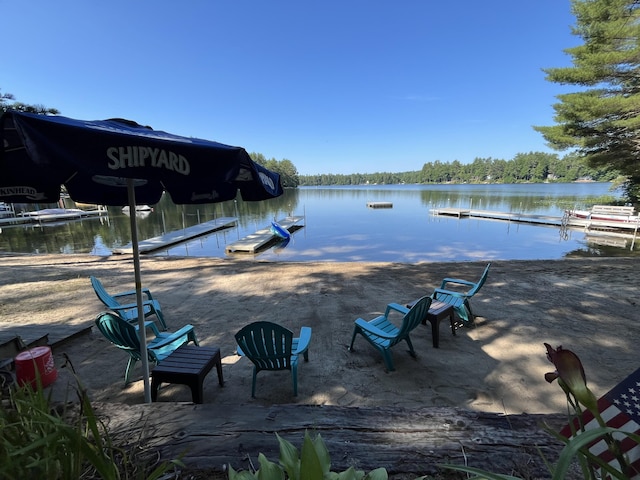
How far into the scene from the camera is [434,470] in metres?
1.06

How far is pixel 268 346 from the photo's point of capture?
8.73ft

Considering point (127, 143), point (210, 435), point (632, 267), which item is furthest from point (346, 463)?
point (632, 267)

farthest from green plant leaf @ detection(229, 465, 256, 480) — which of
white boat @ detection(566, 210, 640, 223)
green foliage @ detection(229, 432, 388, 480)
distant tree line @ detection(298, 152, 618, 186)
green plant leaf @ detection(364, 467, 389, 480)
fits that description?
distant tree line @ detection(298, 152, 618, 186)

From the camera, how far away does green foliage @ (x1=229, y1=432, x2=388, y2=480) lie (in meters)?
0.78

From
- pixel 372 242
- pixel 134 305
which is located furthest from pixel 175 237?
pixel 134 305

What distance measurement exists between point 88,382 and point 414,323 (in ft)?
11.1

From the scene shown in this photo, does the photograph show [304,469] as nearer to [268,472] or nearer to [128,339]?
[268,472]

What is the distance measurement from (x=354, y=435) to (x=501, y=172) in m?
123

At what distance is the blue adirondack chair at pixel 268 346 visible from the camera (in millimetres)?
2598

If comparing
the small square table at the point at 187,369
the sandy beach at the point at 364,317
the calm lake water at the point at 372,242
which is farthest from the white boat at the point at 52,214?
the small square table at the point at 187,369

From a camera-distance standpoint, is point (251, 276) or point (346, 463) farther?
point (251, 276)

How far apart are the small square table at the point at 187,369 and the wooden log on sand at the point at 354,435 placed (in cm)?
100

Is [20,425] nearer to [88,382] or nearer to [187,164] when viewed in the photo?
[187,164]

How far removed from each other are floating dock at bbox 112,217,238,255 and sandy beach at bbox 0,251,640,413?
177 inches
